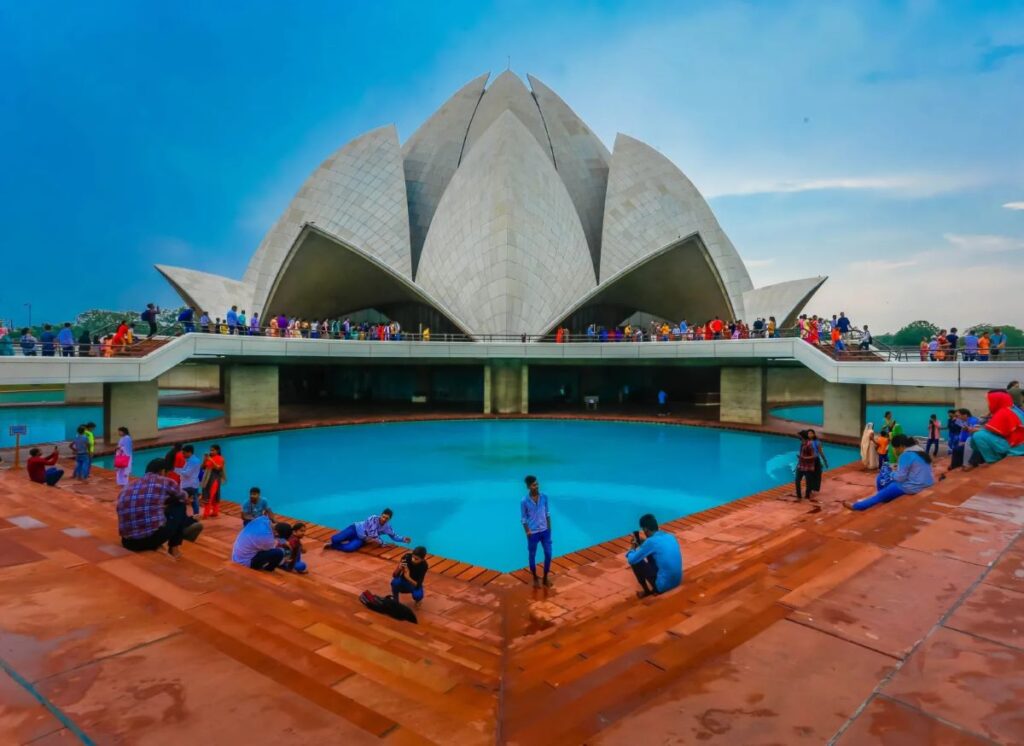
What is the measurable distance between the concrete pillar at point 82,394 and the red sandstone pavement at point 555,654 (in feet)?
77.2

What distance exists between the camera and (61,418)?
18078 millimetres

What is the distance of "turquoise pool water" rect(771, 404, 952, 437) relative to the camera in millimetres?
17219

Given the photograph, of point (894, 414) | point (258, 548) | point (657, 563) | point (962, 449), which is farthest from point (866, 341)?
point (258, 548)

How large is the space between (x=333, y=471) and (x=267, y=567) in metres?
6.39

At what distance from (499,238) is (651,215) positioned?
9964 millimetres

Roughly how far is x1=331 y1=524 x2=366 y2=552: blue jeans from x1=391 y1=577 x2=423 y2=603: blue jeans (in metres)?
1.73

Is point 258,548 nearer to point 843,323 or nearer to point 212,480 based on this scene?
point 212,480

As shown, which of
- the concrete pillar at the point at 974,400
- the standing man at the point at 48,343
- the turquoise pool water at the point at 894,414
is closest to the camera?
the standing man at the point at 48,343

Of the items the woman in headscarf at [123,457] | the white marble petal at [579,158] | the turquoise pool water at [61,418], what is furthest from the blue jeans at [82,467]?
the white marble petal at [579,158]

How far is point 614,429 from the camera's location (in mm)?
16234

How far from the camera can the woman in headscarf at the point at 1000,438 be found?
21.8 ft

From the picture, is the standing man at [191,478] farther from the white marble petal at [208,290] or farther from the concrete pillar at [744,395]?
the white marble petal at [208,290]

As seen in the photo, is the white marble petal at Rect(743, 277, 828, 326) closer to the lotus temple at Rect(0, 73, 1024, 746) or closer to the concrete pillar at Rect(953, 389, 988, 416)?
the lotus temple at Rect(0, 73, 1024, 746)

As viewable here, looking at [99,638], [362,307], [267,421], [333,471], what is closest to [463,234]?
[362,307]
